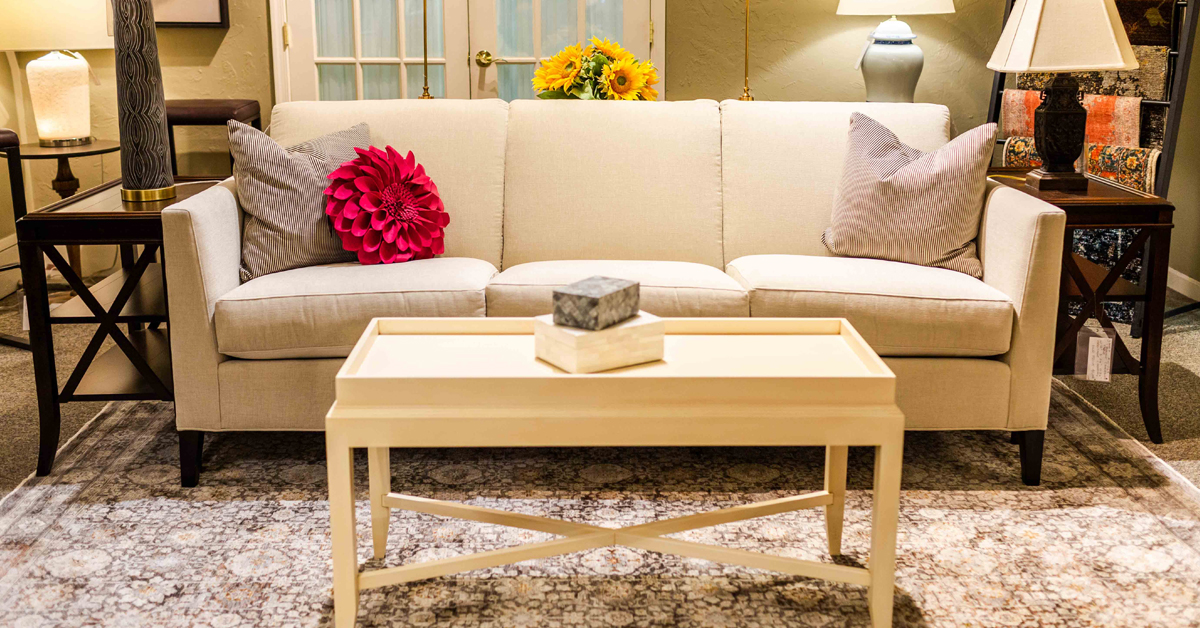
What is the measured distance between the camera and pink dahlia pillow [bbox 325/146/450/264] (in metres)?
2.48

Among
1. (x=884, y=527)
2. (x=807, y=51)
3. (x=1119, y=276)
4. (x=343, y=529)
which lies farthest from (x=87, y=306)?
(x=807, y=51)

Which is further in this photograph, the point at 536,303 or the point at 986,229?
the point at 986,229

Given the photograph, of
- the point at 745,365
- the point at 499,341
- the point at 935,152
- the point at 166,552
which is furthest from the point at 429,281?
the point at 935,152

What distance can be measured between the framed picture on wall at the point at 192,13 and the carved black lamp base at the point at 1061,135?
11.1ft

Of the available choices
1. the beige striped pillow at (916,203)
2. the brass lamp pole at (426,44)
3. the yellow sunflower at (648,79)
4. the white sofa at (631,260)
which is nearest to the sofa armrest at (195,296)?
the white sofa at (631,260)


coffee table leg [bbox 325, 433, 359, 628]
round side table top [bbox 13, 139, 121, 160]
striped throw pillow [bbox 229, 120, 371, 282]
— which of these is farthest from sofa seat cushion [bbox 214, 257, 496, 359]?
round side table top [bbox 13, 139, 121, 160]

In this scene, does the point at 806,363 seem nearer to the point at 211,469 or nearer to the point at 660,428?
the point at 660,428

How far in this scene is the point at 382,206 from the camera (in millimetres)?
2514

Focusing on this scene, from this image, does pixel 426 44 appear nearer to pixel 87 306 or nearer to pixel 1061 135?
pixel 87 306

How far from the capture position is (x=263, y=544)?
6.49 feet

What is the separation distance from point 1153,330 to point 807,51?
2.27 m

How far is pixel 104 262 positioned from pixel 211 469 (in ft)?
8.40

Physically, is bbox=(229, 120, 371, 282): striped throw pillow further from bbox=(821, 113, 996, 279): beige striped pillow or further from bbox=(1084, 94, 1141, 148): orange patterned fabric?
bbox=(1084, 94, 1141, 148): orange patterned fabric

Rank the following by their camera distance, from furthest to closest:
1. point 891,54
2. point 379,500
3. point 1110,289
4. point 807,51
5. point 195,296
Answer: point 807,51 → point 891,54 → point 1110,289 → point 195,296 → point 379,500
